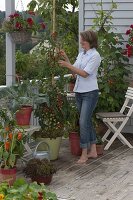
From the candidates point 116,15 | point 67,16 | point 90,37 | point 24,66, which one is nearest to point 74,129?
point 90,37

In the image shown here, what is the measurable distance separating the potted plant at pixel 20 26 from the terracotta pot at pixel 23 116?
0.95 m

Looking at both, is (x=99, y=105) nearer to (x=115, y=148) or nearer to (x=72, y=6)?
(x=115, y=148)

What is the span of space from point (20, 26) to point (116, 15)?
1915 millimetres

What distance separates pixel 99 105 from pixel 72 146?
3.09ft

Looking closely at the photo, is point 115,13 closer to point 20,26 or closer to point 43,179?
point 20,26

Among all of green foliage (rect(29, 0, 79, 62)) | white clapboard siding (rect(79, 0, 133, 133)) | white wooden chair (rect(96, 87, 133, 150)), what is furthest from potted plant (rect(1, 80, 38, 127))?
green foliage (rect(29, 0, 79, 62))

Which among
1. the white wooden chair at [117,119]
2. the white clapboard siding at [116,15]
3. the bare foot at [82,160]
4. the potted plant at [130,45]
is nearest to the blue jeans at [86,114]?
the bare foot at [82,160]

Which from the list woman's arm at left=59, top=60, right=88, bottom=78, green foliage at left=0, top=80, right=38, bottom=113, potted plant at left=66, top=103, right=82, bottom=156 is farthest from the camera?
potted plant at left=66, top=103, right=82, bottom=156

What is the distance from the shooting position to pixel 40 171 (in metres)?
4.63

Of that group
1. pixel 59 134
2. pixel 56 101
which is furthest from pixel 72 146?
pixel 56 101

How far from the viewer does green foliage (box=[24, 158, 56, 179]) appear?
182 inches

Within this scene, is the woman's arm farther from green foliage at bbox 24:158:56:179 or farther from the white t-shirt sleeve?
green foliage at bbox 24:158:56:179

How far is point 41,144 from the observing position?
211 inches

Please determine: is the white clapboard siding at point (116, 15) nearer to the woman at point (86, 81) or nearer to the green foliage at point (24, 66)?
the green foliage at point (24, 66)
